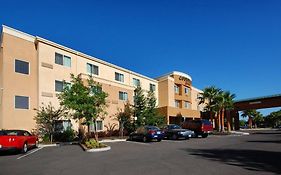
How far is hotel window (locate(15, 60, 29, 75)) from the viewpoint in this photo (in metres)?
27.5

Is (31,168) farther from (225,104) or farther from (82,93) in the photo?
(225,104)

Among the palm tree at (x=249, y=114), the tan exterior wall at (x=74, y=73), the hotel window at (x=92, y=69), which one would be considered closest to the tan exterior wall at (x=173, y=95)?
the tan exterior wall at (x=74, y=73)

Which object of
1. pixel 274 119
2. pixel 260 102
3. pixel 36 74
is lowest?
pixel 274 119

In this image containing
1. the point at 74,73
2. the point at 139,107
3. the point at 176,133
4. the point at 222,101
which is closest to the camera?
the point at 176,133

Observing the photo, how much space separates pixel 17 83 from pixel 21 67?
64.2 inches

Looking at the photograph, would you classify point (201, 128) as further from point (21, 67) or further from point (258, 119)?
point (258, 119)

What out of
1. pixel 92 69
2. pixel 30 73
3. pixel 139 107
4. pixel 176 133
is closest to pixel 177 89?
pixel 139 107

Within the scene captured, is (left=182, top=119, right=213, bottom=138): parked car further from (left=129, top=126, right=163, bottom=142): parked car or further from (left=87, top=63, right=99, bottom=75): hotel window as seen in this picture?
(left=87, top=63, right=99, bottom=75): hotel window

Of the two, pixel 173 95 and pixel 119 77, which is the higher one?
pixel 119 77

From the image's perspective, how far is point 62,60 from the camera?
3189 cm

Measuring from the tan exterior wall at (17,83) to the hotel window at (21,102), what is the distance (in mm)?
286

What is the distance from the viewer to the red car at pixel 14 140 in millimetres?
17723

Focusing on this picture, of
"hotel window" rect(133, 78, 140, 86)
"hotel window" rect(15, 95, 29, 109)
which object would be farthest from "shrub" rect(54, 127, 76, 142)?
"hotel window" rect(133, 78, 140, 86)

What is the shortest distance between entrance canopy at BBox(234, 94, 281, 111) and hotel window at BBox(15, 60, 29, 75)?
42.2 metres
